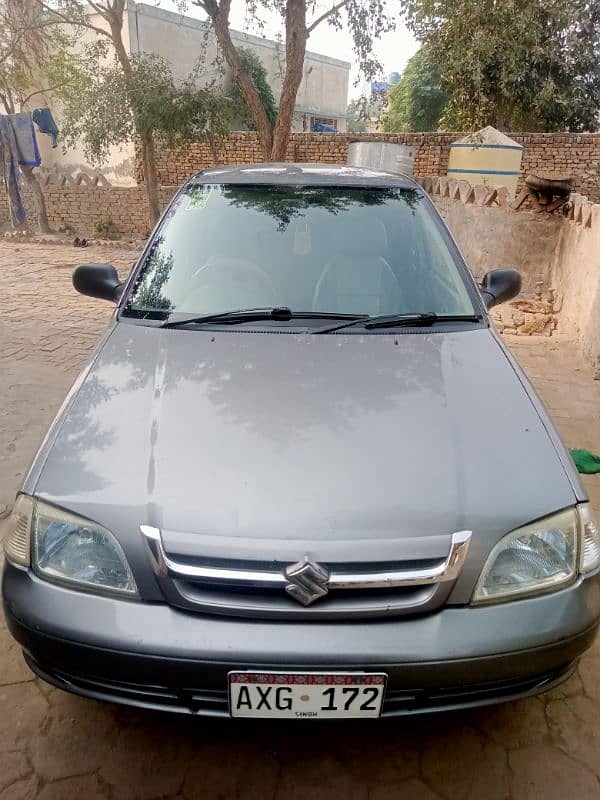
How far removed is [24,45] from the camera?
43.1 ft

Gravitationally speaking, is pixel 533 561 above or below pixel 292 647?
above

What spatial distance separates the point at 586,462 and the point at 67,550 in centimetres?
283

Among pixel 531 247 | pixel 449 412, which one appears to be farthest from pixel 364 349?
pixel 531 247

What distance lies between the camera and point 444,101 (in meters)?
23.2

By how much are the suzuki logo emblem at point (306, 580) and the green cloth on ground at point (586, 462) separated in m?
2.37

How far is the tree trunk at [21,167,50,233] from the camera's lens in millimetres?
12695

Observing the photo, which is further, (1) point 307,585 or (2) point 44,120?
(2) point 44,120

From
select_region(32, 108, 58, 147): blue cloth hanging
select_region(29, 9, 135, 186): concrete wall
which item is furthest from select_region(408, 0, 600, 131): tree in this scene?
select_region(29, 9, 135, 186): concrete wall

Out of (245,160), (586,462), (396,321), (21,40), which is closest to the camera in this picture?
(396,321)

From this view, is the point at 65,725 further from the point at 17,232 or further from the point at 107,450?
the point at 17,232

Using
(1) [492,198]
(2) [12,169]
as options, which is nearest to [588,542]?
(1) [492,198]

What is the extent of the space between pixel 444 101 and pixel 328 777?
25777 millimetres

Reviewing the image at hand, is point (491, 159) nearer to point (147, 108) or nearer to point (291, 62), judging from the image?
point (291, 62)

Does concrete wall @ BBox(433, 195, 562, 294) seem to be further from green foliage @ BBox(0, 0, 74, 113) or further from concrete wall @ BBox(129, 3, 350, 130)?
green foliage @ BBox(0, 0, 74, 113)
